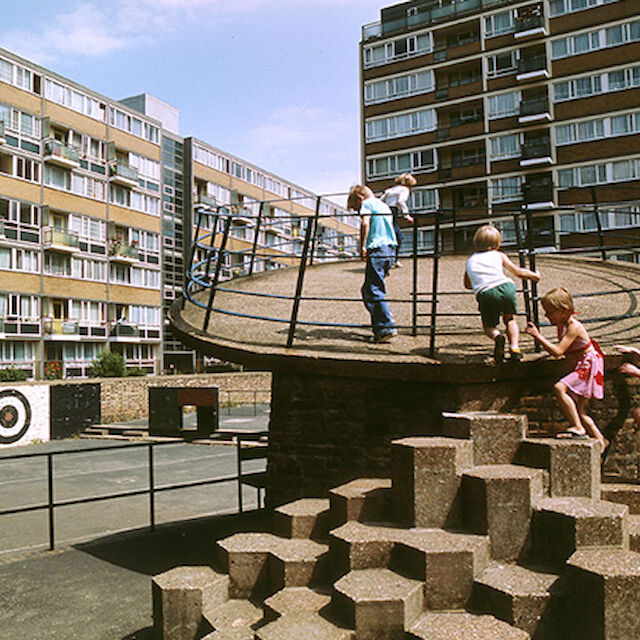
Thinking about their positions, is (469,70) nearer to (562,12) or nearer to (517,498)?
(562,12)

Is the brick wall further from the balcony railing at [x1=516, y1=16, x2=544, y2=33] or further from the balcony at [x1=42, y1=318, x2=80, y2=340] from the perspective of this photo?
the balcony railing at [x1=516, y1=16, x2=544, y2=33]

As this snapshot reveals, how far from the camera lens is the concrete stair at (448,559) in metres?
3.54

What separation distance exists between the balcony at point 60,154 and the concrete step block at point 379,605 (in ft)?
139

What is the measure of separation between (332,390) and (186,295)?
3003 mm

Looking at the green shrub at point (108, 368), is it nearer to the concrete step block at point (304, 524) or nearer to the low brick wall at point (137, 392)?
the low brick wall at point (137, 392)

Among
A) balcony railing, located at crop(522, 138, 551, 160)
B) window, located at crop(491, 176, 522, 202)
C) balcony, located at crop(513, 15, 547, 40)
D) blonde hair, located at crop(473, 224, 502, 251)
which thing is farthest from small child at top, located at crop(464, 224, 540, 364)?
balcony, located at crop(513, 15, 547, 40)

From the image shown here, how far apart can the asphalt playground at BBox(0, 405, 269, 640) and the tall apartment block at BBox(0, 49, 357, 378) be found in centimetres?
1926

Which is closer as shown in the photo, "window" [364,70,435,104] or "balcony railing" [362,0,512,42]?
"balcony railing" [362,0,512,42]

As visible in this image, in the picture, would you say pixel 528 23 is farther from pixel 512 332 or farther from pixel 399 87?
pixel 512 332

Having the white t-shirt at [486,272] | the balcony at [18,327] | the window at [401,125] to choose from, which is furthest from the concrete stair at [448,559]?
the window at [401,125]

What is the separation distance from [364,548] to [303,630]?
646 mm

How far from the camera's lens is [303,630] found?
366cm

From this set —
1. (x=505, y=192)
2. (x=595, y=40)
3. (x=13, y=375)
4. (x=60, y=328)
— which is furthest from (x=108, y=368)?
(x=595, y=40)

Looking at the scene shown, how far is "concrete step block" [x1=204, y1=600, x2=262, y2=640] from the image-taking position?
3998 mm
